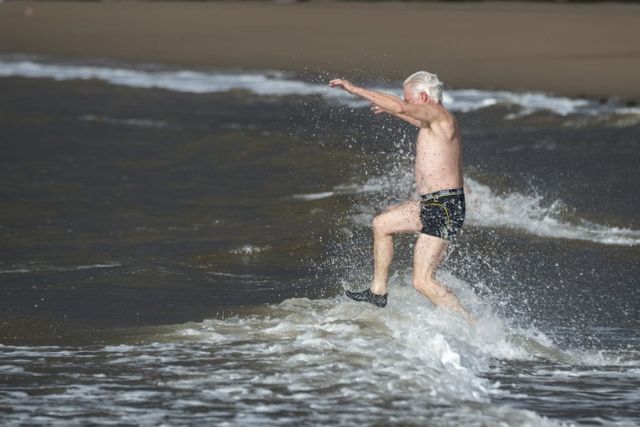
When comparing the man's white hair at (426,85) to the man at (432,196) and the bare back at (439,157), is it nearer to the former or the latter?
the man at (432,196)

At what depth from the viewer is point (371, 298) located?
8086 mm

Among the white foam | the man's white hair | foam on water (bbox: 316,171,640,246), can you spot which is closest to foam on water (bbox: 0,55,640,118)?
foam on water (bbox: 316,171,640,246)

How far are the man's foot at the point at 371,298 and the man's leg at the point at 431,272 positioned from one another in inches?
11.0

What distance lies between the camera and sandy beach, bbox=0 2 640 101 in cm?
2244

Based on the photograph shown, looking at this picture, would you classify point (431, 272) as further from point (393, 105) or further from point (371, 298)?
point (393, 105)

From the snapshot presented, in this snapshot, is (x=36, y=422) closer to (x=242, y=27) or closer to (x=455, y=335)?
(x=455, y=335)

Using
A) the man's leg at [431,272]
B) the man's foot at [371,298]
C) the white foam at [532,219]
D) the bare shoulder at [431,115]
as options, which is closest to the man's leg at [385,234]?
the man's foot at [371,298]

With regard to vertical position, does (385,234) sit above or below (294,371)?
above

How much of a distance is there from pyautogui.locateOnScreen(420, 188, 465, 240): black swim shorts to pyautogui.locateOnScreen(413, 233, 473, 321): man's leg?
49 millimetres

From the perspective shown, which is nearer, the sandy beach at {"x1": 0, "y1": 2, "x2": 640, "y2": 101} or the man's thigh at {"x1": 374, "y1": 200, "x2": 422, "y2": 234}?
the man's thigh at {"x1": 374, "y1": 200, "x2": 422, "y2": 234}

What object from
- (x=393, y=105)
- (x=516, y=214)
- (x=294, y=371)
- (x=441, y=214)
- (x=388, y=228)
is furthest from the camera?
(x=516, y=214)

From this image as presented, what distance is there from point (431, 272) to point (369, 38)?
18.0 m

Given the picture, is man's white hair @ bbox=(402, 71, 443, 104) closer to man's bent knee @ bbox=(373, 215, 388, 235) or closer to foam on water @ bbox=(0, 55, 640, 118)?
man's bent knee @ bbox=(373, 215, 388, 235)

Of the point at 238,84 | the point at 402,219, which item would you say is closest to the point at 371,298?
the point at 402,219
